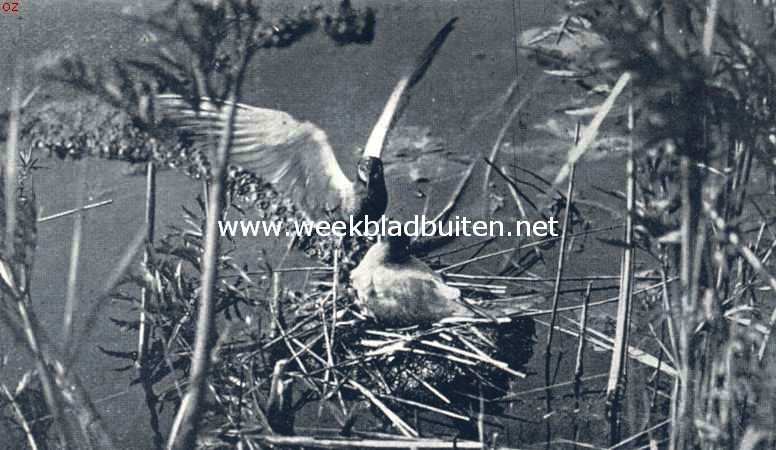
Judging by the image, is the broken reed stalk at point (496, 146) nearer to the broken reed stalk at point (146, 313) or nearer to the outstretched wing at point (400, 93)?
the outstretched wing at point (400, 93)

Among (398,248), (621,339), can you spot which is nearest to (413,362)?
(398,248)

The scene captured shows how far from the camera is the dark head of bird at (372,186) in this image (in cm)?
271

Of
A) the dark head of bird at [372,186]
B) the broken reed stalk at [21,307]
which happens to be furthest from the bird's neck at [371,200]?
the broken reed stalk at [21,307]

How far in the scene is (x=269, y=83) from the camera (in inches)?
115

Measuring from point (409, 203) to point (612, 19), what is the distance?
3.83 ft

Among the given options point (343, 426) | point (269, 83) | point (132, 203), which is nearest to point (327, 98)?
point (269, 83)

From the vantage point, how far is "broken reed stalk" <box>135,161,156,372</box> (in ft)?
8.86

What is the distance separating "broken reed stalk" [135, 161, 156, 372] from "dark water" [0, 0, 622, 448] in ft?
0.09

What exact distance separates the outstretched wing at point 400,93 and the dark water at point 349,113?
24 millimetres

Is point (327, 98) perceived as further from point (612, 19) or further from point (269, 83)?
point (612, 19)

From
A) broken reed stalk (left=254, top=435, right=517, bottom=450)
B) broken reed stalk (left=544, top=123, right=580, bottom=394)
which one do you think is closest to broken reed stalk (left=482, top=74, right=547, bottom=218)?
broken reed stalk (left=544, top=123, right=580, bottom=394)

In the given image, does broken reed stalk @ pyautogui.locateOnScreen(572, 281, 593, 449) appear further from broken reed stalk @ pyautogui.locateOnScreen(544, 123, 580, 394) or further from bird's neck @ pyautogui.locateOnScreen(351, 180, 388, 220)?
bird's neck @ pyautogui.locateOnScreen(351, 180, 388, 220)

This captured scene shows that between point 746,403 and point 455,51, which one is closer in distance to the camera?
point 746,403

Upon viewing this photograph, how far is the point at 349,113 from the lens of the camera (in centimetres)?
283
